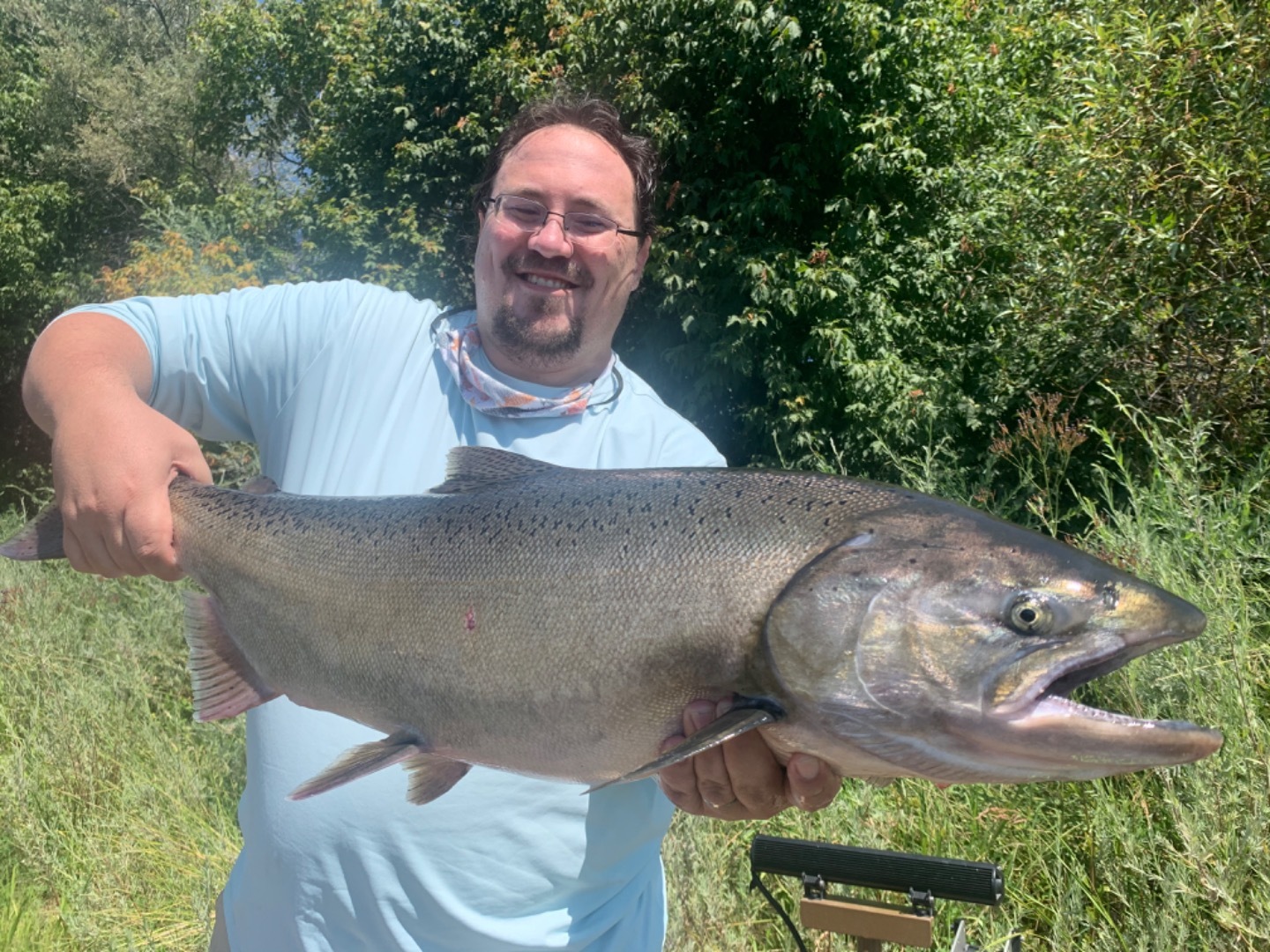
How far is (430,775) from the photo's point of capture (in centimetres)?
208

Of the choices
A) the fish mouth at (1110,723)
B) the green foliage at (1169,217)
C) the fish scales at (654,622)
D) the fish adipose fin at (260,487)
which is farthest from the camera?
the green foliage at (1169,217)

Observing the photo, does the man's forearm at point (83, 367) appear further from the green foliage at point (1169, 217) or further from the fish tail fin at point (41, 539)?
the green foliage at point (1169, 217)

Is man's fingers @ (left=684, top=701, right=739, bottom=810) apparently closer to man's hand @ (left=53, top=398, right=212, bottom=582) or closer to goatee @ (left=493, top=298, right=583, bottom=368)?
goatee @ (left=493, top=298, right=583, bottom=368)

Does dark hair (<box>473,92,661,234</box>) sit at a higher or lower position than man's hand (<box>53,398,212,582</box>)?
higher

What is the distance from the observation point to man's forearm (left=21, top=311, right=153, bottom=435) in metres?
2.14

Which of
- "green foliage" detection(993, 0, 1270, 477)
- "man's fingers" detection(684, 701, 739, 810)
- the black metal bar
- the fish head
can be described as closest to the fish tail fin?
"man's fingers" detection(684, 701, 739, 810)

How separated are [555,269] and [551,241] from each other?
0.08 m

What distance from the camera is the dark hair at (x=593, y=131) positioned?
9.65 feet

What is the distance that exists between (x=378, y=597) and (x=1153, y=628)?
1.62 meters

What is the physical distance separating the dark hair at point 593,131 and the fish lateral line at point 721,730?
1719 mm

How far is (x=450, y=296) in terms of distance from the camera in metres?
13.9

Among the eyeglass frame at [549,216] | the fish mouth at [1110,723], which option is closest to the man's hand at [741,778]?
the fish mouth at [1110,723]

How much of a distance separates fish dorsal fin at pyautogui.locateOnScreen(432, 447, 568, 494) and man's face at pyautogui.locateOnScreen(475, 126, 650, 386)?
43 cm

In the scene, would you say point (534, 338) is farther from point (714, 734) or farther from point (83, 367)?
point (714, 734)
